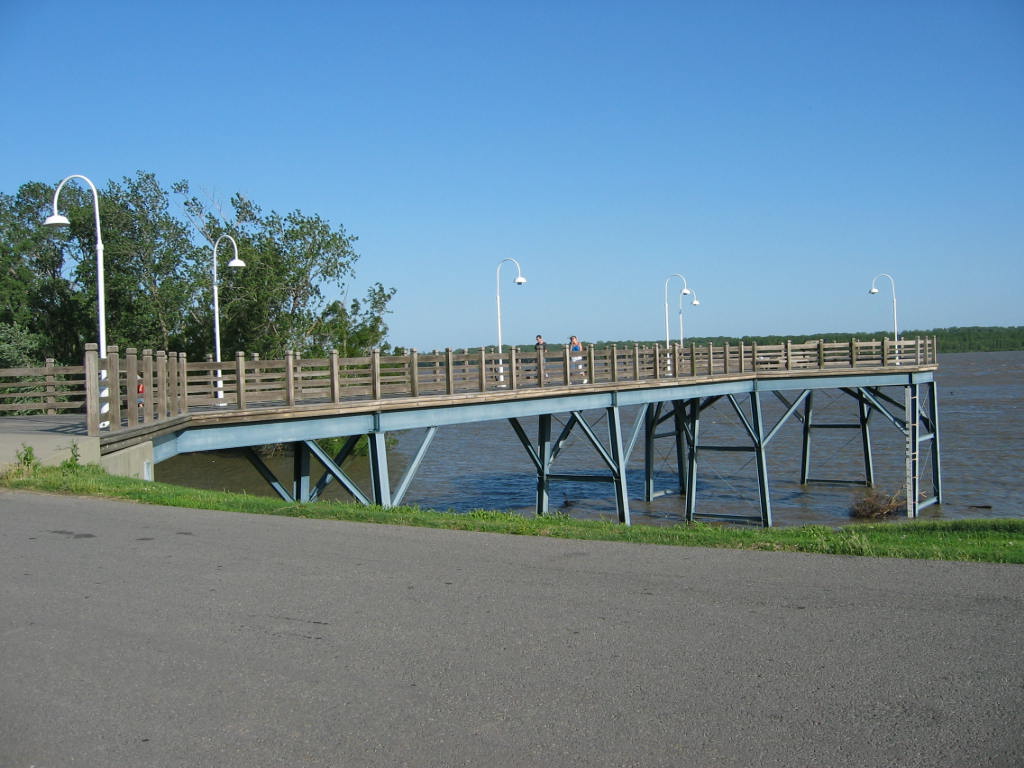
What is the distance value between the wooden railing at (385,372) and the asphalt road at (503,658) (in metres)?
5.63

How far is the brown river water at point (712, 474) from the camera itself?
1155 inches

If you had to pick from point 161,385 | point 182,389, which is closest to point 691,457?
point 182,389

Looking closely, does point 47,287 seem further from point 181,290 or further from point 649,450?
point 649,450

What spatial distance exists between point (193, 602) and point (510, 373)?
14467 millimetres

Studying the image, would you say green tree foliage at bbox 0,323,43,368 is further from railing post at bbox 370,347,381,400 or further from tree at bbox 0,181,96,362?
railing post at bbox 370,347,381,400

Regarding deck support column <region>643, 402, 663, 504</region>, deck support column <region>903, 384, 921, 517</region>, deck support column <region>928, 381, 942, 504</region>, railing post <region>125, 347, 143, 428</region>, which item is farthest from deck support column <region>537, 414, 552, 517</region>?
deck support column <region>928, 381, 942, 504</region>

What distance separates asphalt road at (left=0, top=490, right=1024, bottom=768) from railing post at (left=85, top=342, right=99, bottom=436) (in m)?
4.28

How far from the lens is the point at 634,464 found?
42.3m

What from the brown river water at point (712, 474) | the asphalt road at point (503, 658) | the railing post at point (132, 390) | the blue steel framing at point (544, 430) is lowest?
the brown river water at point (712, 474)

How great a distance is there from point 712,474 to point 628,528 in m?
29.5

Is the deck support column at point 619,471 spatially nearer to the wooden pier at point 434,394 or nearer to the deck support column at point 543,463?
the wooden pier at point 434,394

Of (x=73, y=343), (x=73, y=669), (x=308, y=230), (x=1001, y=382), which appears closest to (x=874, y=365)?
(x=308, y=230)

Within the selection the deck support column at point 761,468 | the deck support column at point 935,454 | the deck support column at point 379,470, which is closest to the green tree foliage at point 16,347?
the deck support column at point 379,470

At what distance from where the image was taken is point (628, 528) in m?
9.63
